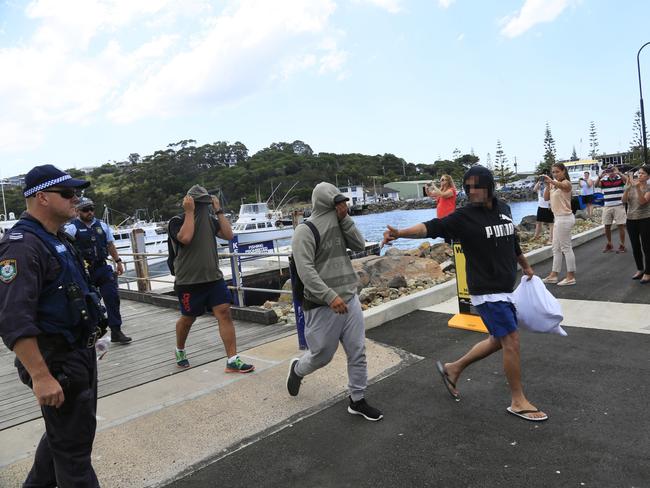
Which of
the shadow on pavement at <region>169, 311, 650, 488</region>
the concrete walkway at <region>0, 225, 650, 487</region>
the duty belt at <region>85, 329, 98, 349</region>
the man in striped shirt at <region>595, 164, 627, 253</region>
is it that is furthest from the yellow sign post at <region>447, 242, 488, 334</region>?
the man in striped shirt at <region>595, 164, 627, 253</region>

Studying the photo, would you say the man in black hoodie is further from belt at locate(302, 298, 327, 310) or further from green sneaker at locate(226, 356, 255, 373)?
green sneaker at locate(226, 356, 255, 373)

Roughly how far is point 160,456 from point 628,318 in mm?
5083

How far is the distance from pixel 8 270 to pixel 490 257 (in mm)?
3002

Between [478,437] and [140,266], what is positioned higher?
[140,266]

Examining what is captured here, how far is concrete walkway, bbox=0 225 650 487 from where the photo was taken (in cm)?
301

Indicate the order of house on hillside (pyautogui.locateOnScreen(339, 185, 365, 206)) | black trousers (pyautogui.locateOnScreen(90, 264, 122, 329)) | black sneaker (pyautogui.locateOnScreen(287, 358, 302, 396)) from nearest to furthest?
1. black sneaker (pyautogui.locateOnScreen(287, 358, 302, 396))
2. black trousers (pyautogui.locateOnScreen(90, 264, 122, 329))
3. house on hillside (pyautogui.locateOnScreen(339, 185, 365, 206))

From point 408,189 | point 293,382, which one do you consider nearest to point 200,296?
point 293,382

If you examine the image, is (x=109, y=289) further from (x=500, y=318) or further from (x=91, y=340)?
(x=500, y=318)

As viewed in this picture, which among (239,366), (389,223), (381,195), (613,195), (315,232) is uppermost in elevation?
(381,195)

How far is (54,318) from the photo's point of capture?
92.6 inches

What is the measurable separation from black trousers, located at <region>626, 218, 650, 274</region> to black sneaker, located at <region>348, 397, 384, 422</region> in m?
5.40

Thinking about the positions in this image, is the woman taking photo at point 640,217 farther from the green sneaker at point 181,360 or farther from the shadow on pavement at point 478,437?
the green sneaker at point 181,360

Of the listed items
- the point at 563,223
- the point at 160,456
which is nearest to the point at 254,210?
the point at 563,223

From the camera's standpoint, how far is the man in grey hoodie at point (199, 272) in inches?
192
